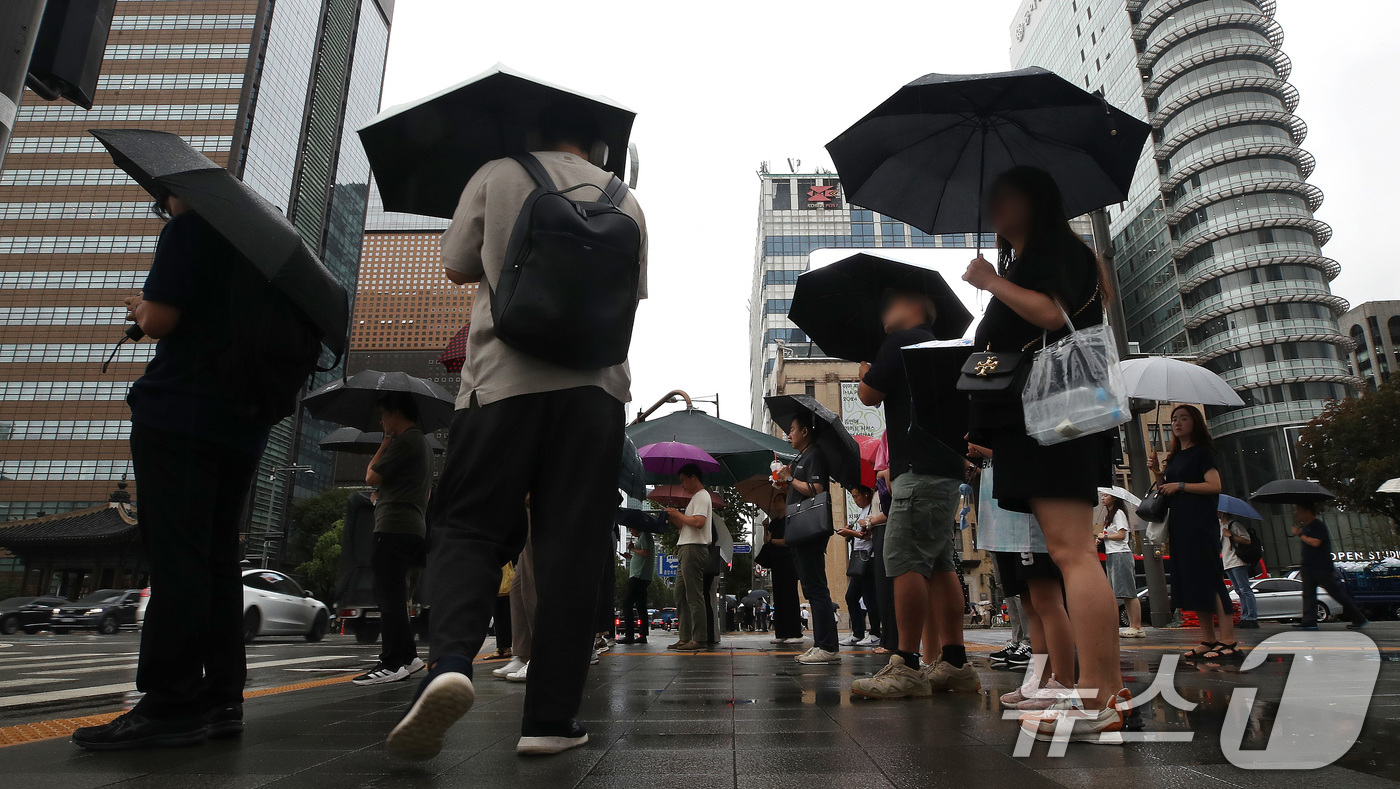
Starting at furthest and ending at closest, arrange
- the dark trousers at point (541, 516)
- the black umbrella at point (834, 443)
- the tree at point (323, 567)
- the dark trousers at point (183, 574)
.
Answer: the tree at point (323, 567) → the black umbrella at point (834, 443) → the dark trousers at point (183, 574) → the dark trousers at point (541, 516)

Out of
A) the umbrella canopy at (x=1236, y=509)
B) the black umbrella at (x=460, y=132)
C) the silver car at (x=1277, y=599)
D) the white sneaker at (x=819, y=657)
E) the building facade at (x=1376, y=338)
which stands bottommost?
the silver car at (x=1277, y=599)

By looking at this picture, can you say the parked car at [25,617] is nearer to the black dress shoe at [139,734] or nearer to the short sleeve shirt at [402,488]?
the short sleeve shirt at [402,488]

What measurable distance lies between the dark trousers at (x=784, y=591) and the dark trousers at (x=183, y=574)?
22.2 ft

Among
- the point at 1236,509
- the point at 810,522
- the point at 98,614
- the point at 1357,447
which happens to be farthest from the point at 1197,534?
the point at 1357,447

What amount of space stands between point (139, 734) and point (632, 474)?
6077mm

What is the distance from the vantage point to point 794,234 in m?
77.2

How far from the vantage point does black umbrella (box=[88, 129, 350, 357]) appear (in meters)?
2.57

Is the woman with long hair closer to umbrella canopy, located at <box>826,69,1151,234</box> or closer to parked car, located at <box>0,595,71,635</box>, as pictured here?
umbrella canopy, located at <box>826,69,1151,234</box>

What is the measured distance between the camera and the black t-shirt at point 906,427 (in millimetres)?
3891

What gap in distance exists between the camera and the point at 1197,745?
7.11ft

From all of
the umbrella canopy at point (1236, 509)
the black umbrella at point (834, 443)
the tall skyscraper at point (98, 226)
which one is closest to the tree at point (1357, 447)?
the umbrella canopy at point (1236, 509)

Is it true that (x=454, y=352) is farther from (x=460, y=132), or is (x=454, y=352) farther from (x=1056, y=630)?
(x=1056, y=630)

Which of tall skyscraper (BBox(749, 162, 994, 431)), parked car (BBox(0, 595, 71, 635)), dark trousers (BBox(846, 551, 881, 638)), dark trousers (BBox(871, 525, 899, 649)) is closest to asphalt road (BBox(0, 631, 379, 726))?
dark trousers (BBox(871, 525, 899, 649))

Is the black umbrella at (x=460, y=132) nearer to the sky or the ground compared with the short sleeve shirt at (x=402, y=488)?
nearer to the sky
